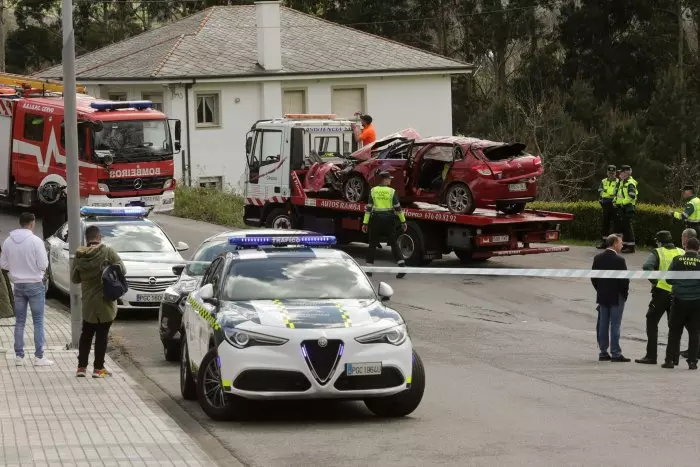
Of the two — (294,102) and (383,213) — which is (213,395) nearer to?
(383,213)

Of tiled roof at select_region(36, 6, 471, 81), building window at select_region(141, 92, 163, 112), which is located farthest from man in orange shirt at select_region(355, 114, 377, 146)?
building window at select_region(141, 92, 163, 112)

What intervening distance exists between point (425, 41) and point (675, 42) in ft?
43.1

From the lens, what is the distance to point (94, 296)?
14.8 meters

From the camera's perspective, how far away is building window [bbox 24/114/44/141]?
32125 millimetres

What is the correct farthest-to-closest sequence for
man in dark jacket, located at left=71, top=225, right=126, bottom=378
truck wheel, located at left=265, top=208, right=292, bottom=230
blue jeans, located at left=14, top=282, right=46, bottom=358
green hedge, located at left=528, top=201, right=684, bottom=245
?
green hedge, located at left=528, top=201, right=684, bottom=245
truck wheel, located at left=265, top=208, right=292, bottom=230
blue jeans, located at left=14, top=282, right=46, bottom=358
man in dark jacket, located at left=71, top=225, right=126, bottom=378

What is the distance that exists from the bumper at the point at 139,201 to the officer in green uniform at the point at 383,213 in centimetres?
892

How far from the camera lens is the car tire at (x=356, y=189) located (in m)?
26.9

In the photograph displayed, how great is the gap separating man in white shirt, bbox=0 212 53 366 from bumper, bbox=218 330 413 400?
4.34 metres

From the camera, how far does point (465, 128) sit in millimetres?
61844

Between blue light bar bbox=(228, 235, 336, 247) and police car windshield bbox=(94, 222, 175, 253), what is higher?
blue light bar bbox=(228, 235, 336, 247)

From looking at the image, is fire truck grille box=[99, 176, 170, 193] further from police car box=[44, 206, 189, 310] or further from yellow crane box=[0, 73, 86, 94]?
police car box=[44, 206, 189, 310]

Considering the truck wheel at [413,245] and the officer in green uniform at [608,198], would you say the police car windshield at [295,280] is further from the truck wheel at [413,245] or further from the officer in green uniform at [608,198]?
the officer in green uniform at [608,198]

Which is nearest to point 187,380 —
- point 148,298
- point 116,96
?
point 148,298

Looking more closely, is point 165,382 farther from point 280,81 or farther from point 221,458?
point 280,81
